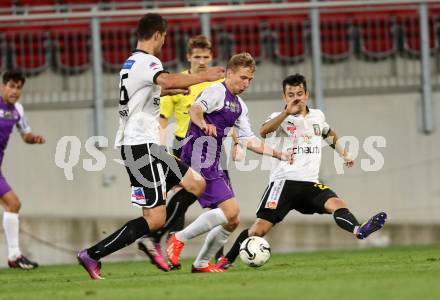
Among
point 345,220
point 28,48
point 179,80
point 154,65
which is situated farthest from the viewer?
point 28,48

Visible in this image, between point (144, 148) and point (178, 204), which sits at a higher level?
point (144, 148)

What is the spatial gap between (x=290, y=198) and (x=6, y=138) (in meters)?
3.82

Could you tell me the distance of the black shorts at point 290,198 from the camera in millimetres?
9391

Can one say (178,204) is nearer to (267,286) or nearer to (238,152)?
(238,152)

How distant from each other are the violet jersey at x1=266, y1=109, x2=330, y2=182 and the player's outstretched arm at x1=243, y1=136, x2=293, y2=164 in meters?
0.34

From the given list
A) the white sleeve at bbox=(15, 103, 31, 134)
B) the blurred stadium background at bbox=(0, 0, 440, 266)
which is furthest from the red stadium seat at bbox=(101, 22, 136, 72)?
the white sleeve at bbox=(15, 103, 31, 134)

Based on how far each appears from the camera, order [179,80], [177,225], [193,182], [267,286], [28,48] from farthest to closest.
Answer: [28,48], [177,225], [193,182], [179,80], [267,286]

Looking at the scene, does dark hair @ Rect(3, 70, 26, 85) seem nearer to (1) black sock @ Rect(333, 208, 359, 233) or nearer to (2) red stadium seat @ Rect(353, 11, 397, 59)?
(1) black sock @ Rect(333, 208, 359, 233)

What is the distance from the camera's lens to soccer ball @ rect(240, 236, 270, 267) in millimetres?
8555

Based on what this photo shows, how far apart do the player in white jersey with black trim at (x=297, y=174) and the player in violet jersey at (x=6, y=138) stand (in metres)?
3.01

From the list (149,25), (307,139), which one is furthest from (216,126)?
(149,25)

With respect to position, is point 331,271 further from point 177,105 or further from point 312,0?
point 312,0

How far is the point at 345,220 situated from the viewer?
8984 millimetres

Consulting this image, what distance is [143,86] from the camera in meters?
8.06
